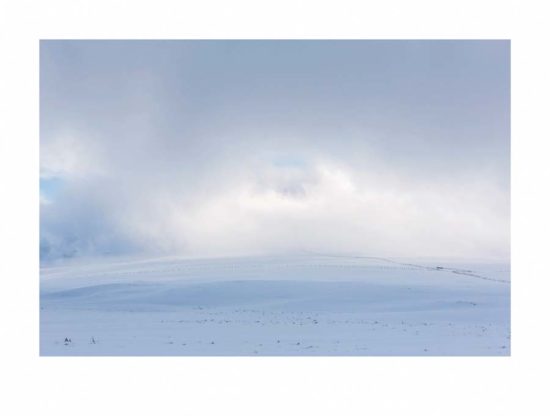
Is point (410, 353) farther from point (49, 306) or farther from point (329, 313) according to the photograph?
point (49, 306)

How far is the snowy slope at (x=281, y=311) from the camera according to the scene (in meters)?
13.2

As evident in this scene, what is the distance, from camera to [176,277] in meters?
22.6

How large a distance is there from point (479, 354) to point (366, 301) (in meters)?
6.92

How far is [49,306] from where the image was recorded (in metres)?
18.7

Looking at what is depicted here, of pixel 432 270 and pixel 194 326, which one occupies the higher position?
pixel 432 270

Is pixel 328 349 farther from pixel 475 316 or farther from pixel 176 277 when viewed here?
pixel 176 277

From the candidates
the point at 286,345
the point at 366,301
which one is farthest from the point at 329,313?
the point at 286,345

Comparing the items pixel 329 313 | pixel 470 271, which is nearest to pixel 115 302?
pixel 329 313

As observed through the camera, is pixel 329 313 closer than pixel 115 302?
Yes

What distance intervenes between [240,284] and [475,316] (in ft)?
31.7

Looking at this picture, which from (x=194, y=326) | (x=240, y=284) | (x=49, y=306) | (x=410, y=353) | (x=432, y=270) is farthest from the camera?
(x=432, y=270)

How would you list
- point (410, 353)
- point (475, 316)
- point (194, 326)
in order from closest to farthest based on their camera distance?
point (410, 353) < point (194, 326) < point (475, 316)

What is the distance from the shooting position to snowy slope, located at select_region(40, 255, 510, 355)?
521 inches

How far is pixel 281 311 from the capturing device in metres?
18.1
